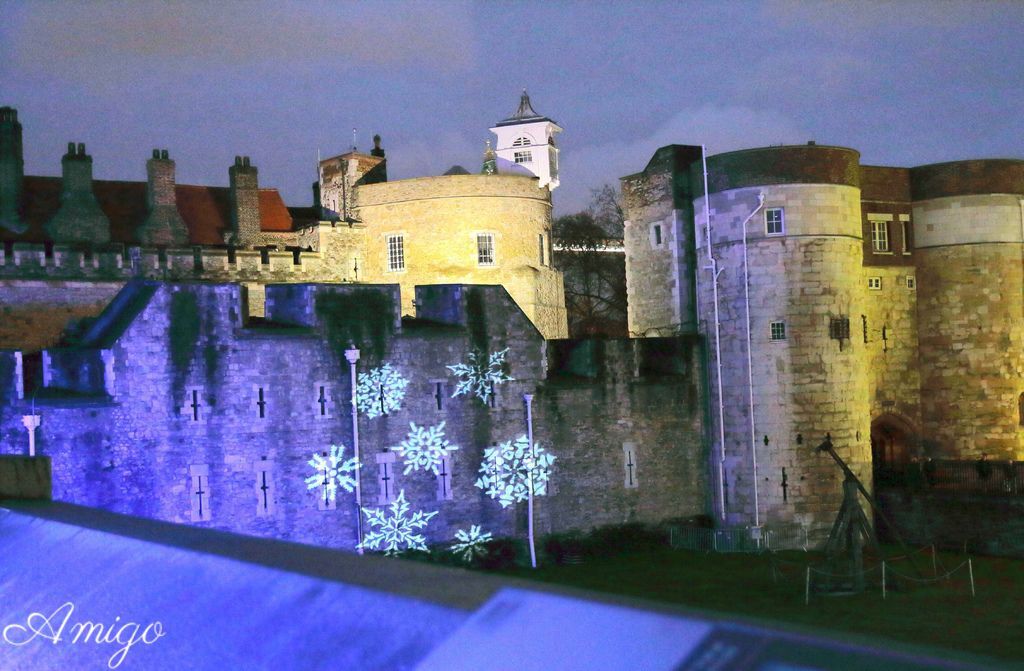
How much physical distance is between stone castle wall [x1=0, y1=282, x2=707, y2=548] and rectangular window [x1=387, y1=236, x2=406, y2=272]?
49.3 feet

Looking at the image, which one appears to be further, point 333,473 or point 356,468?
point 356,468

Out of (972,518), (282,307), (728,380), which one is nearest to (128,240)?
(282,307)

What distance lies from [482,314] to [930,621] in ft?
33.4

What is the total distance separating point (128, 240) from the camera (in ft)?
128

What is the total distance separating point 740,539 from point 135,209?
23.7m

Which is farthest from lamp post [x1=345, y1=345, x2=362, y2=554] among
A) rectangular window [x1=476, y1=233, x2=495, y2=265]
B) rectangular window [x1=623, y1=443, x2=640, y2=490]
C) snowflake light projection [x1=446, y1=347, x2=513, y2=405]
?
rectangular window [x1=476, y1=233, x2=495, y2=265]

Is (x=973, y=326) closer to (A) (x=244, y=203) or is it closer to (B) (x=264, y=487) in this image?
(B) (x=264, y=487)

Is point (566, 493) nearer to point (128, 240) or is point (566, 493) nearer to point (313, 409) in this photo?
point (313, 409)

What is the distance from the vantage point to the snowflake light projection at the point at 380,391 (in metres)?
23.5

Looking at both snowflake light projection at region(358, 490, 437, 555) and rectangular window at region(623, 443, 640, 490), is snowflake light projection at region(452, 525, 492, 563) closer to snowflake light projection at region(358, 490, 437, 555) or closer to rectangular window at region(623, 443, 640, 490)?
snowflake light projection at region(358, 490, 437, 555)

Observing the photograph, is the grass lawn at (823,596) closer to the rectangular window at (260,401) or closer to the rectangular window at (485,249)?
the rectangular window at (260,401)

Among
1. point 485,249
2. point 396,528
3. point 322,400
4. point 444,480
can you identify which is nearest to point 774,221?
point 444,480

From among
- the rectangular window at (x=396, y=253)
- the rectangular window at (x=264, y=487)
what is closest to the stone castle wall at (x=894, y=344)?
the rectangular window at (x=396, y=253)

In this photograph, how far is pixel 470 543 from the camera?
962 inches
